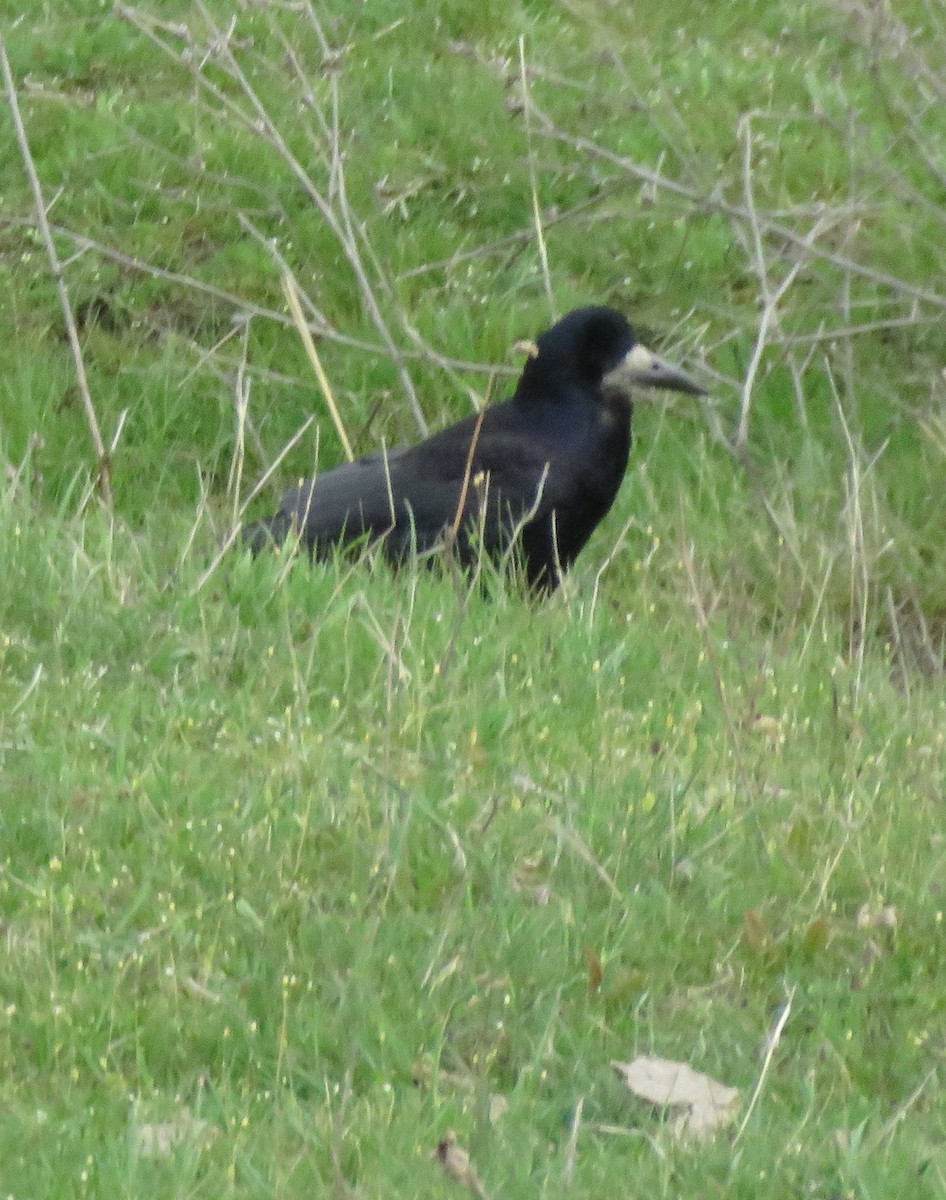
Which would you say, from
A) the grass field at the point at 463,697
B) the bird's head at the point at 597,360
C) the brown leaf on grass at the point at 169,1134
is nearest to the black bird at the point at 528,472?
the bird's head at the point at 597,360

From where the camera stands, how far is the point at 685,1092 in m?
3.38

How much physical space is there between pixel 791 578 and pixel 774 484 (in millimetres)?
952

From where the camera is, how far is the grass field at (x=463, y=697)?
332cm

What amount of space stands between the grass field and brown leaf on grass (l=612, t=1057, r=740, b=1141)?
3 centimetres

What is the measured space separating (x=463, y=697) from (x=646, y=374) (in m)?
2.57

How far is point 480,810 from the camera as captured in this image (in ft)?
13.3

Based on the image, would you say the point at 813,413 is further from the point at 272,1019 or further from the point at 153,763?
the point at 272,1019

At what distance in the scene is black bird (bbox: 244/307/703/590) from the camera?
20.8ft

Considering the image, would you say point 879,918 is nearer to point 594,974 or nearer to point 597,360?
point 594,974

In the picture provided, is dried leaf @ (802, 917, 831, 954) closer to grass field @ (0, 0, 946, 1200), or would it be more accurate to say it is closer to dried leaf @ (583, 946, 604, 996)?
grass field @ (0, 0, 946, 1200)

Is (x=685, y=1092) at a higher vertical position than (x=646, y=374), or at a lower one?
lower

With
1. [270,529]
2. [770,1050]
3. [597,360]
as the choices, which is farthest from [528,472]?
[770,1050]

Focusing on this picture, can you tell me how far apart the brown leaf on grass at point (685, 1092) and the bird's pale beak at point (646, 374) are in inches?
143

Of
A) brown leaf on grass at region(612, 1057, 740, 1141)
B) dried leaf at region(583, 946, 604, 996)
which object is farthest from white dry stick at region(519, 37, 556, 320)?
brown leaf on grass at region(612, 1057, 740, 1141)
